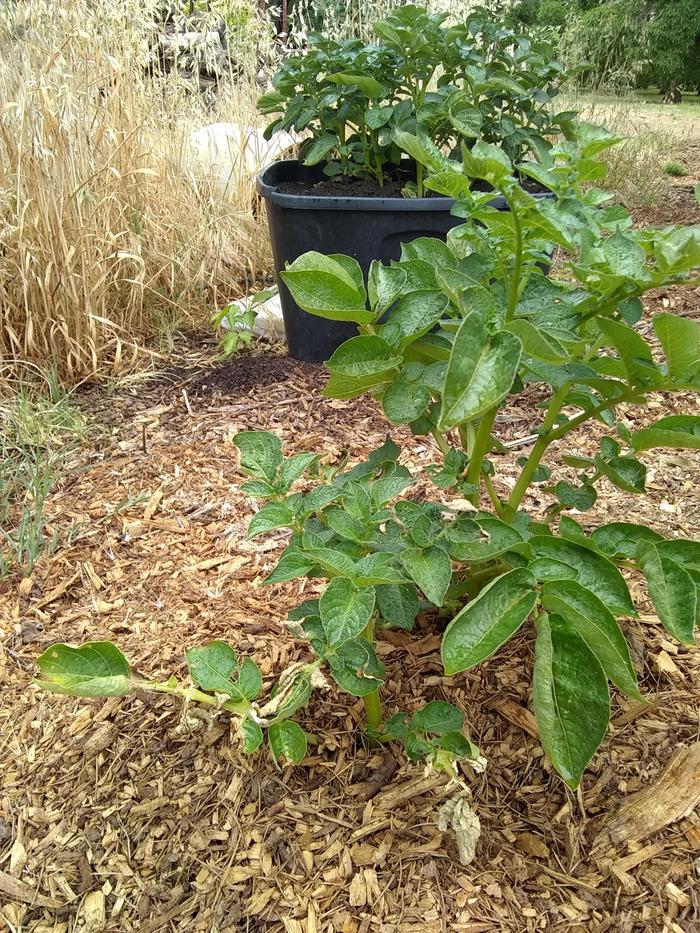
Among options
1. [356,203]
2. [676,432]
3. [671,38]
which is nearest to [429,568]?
[676,432]

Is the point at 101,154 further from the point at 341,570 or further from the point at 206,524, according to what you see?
the point at 341,570

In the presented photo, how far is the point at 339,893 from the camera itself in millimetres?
945

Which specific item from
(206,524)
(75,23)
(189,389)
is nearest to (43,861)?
(206,524)

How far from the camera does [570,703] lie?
0.67 m

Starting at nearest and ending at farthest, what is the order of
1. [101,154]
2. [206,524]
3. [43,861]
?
[43,861] → [206,524] → [101,154]

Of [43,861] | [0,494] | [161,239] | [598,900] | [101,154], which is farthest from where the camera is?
[161,239]

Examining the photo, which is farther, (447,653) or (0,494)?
(0,494)

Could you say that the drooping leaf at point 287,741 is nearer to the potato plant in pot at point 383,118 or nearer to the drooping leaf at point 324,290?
the drooping leaf at point 324,290

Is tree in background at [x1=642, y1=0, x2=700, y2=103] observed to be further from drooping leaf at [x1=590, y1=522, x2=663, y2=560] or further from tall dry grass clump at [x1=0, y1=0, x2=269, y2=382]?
drooping leaf at [x1=590, y1=522, x2=663, y2=560]

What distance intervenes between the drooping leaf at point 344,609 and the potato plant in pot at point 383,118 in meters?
1.56

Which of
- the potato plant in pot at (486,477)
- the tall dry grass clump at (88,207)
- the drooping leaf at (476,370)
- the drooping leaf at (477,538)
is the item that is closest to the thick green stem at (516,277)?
the potato plant in pot at (486,477)

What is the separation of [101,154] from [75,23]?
0.40 m

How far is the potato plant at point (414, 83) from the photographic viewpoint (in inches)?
79.6

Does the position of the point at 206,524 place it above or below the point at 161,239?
below
